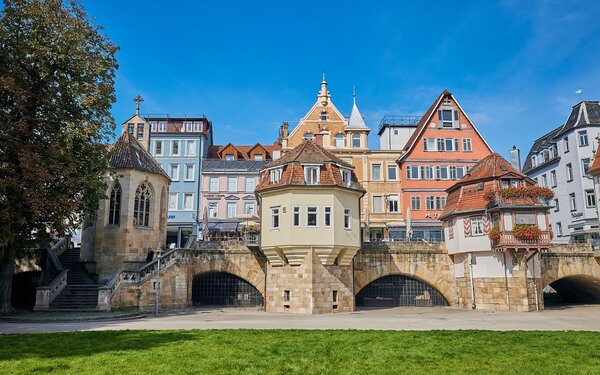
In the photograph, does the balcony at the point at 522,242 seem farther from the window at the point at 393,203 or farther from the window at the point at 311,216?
the window at the point at 393,203

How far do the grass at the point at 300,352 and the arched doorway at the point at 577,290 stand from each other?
2250 centimetres

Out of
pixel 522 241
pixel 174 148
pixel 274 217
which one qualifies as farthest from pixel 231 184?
pixel 522 241

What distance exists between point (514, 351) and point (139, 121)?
3277 cm

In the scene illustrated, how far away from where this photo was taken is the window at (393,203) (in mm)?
46469

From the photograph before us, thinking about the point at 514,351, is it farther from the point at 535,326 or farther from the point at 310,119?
the point at 310,119

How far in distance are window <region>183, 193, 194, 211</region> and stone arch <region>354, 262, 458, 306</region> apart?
919 inches

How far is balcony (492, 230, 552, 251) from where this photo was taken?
29594 mm

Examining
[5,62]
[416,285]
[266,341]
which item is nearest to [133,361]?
[266,341]

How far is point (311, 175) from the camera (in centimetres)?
2936

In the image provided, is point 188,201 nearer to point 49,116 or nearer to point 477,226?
point 49,116

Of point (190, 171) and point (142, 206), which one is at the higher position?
point (190, 171)

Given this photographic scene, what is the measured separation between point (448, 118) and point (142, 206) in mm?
30940

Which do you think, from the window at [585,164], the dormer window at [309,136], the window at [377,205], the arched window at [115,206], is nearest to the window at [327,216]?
the arched window at [115,206]

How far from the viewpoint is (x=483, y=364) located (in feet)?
38.5
